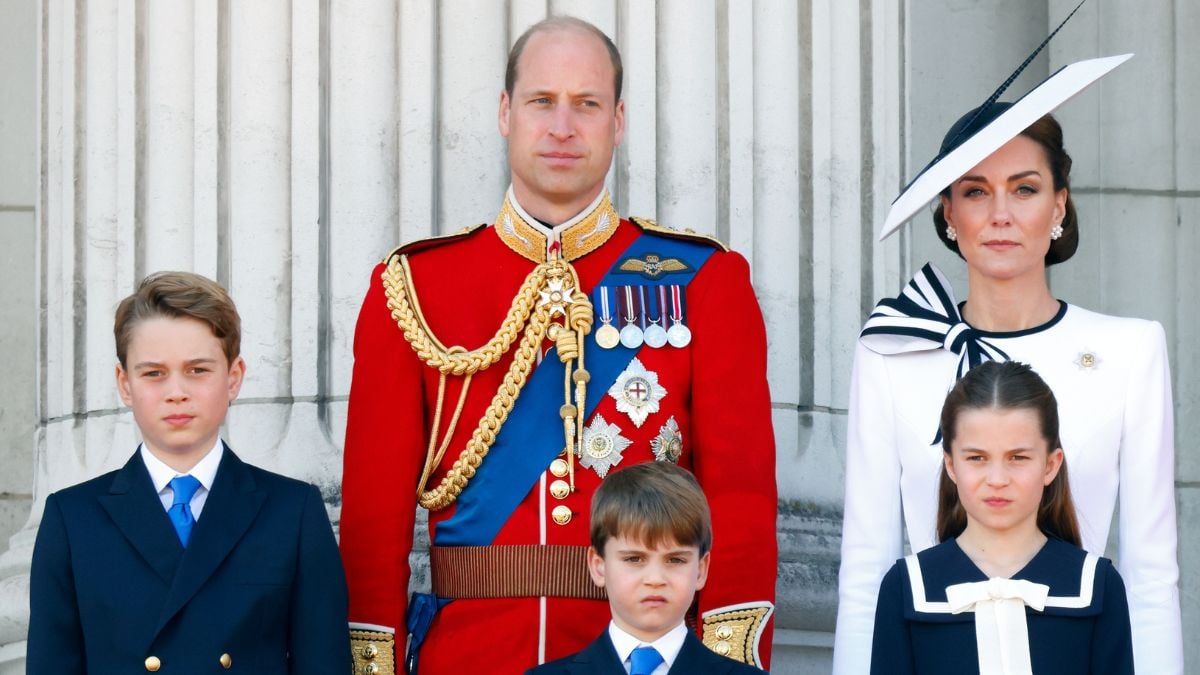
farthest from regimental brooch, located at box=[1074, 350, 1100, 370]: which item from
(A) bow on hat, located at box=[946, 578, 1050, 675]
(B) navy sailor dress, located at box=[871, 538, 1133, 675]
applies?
(A) bow on hat, located at box=[946, 578, 1050, 675]

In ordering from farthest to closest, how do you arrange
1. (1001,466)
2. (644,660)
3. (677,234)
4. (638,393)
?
(677,234) < (638,393) < (1001,466) < (644,660)

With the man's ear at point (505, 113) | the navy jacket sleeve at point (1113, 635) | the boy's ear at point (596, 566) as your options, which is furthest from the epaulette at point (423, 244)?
the navy jacket sleeve at point (1113, 635)

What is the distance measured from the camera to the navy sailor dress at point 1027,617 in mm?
3818

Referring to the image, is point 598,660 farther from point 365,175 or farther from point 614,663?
point 365,175

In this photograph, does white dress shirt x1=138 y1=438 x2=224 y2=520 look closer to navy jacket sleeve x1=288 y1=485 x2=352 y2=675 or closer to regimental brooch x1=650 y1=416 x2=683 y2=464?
navy jacket sleeve x1=288 y1=485 x2=352 y2=675

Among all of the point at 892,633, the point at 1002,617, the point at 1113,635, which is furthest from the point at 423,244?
the point at 1113,635

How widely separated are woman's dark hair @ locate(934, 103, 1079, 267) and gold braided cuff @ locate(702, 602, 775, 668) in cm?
83

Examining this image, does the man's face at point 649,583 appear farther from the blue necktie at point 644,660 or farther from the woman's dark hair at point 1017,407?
the woman's dark hair at point 1017,407

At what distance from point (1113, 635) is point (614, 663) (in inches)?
34.0

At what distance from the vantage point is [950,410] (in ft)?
13.1

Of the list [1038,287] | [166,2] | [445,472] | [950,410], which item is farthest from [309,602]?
[166,2]

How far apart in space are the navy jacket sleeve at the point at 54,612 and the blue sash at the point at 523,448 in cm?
72

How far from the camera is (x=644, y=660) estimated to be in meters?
3.79

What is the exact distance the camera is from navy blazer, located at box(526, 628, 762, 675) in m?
3.80
